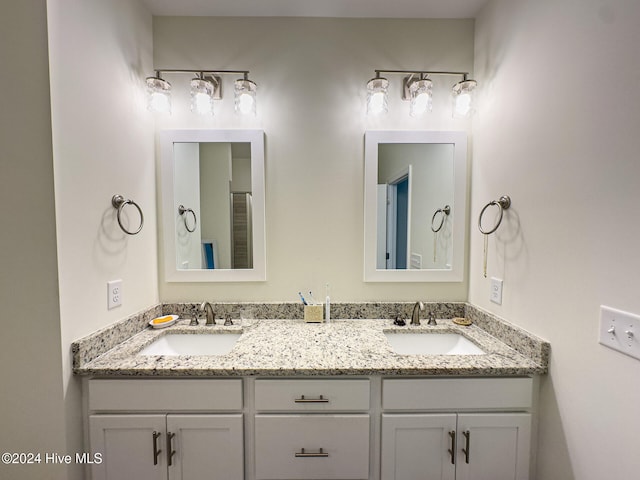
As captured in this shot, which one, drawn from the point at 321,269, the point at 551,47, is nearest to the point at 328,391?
the point at 321,269

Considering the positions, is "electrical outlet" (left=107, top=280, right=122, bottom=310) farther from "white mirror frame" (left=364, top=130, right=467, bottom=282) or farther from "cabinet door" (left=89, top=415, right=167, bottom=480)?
"white mirror frame" (left=364, top=130, right=467, bottom=282)

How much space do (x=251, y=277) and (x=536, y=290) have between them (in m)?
1.37

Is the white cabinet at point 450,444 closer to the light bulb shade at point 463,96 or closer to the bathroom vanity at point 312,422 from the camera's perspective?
the bathroom vanity at point 312,422

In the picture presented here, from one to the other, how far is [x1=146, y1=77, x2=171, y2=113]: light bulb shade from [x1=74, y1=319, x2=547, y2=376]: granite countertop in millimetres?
1202

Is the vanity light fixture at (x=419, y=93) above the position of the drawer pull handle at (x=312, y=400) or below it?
above

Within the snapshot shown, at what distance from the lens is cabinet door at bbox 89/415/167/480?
1.02m

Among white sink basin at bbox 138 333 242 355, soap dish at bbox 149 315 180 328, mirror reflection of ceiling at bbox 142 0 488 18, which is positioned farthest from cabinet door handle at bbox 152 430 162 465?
mirror reflection of ceiling at bbox 142 0 488 18

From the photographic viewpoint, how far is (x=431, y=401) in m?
1.03

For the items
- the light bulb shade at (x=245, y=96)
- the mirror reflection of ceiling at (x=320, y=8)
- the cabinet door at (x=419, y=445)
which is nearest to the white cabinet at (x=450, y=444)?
the cabinet door at (x=419, y=445)

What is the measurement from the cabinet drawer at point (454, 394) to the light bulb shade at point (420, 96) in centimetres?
134

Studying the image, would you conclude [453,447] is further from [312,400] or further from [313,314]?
[313,314]

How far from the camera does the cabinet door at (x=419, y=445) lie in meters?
1.03

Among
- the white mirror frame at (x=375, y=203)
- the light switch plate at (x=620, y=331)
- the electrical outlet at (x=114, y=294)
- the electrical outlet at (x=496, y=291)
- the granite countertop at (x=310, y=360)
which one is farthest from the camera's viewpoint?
the white mirror frame at (x=375, y=203)

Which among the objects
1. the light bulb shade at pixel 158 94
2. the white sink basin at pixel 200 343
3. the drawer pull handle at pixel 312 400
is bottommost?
the drawer pull handle at pixel 312 400
